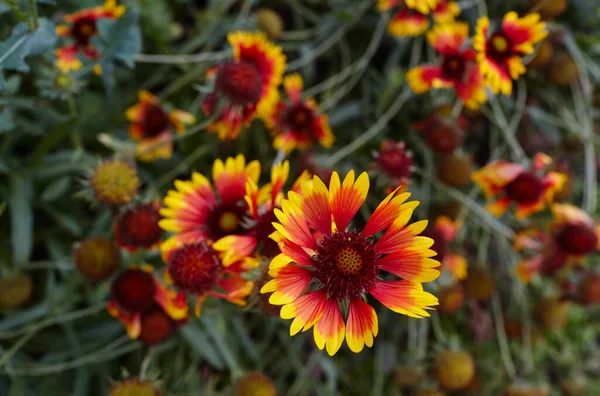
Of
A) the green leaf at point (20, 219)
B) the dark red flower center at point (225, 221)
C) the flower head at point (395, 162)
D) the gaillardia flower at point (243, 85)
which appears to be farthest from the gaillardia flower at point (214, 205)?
the green leaf at point (20, 219)

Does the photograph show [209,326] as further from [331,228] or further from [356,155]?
[356,155]

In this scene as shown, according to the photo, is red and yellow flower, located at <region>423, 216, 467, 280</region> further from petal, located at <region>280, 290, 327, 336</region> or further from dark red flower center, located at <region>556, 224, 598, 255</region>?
petal, located at <region>280, 290, 327, 336</region>

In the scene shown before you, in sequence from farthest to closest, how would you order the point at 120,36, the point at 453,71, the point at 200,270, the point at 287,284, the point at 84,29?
1. the point at 453,71
2. the point at 84,29
3. the point at 120,36
4. the point at 200,270
5. the point at 287,284

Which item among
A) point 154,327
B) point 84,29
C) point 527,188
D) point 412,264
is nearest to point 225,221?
point 154,327

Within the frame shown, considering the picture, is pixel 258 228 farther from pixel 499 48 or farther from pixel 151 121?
pixel 499 48

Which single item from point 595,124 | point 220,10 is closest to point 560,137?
point 595,124

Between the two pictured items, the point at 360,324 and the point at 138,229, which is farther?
the point at 138,229
